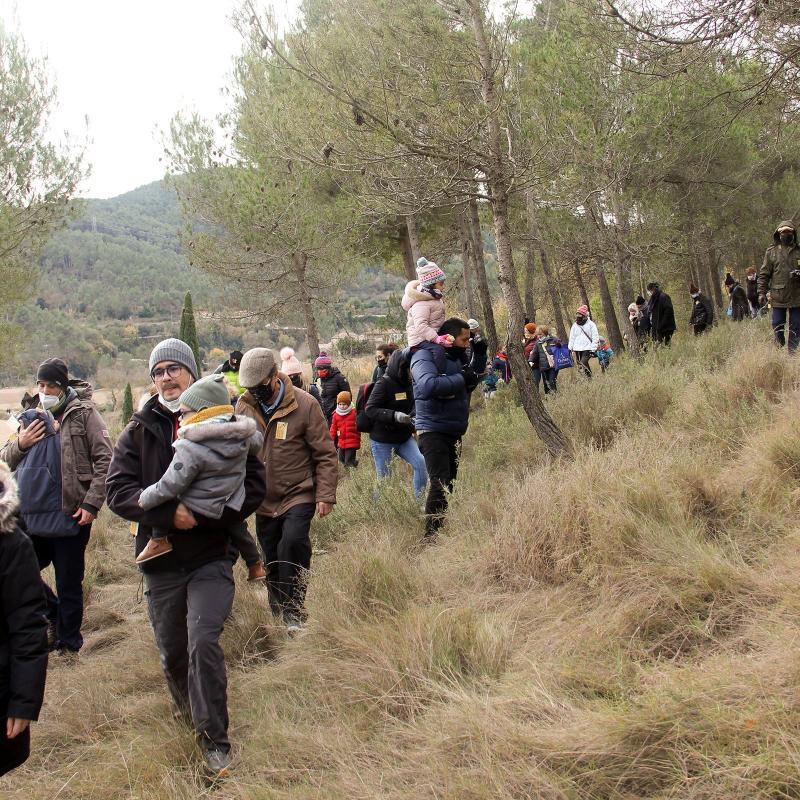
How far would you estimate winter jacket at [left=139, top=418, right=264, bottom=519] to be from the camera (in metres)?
3.20

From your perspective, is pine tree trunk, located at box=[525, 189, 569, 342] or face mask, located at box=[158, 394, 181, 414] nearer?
face mask, located at box=[158, 394, 181, 414]

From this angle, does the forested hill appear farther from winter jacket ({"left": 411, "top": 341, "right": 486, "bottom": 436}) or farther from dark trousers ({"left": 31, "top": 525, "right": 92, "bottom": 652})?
winter jacket ({"left": 411, "top": 341, "right": 486, "bottom": 436})

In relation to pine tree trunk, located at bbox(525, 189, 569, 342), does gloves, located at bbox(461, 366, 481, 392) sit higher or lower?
lower

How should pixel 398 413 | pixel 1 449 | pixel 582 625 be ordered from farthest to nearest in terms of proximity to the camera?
pixel 398 413, pixel 1 449, pixel 582 625

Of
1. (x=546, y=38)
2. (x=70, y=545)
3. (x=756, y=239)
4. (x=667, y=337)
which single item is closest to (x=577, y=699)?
(x=70, y=545)

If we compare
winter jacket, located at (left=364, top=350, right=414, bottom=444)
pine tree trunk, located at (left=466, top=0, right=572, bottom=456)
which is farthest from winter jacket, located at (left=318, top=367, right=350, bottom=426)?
pine tree trunk, located at (left=466, top=0, right=572, bottom=456)

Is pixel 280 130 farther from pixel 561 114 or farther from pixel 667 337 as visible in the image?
pixel 667 337

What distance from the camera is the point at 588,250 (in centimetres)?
1570

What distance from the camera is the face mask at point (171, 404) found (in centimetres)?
356

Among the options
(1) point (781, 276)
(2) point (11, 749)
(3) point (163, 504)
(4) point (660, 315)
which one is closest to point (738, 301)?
(4) point (660, 315)

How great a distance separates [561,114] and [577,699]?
9008 mm

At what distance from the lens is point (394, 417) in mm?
6660

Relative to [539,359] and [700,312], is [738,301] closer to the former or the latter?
[700,312]

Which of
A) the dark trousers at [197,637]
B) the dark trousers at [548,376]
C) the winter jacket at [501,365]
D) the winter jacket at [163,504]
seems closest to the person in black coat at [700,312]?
the dark trousers at [548,376]
